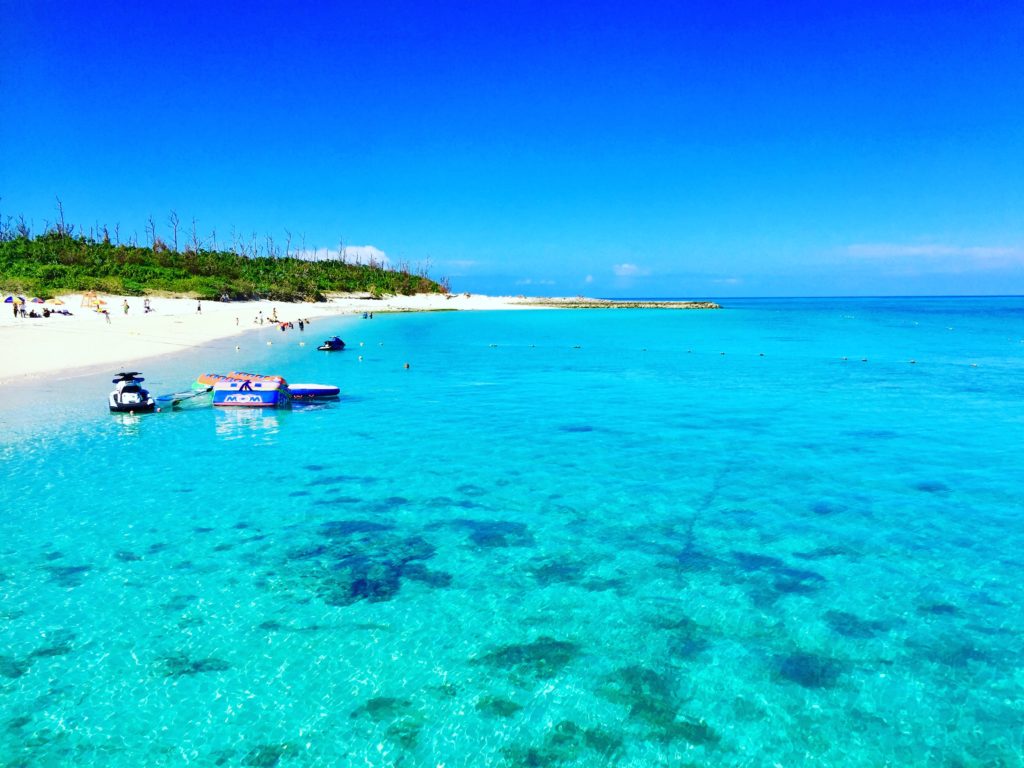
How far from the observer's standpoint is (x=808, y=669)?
9.09m

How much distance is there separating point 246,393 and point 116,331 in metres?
34.8

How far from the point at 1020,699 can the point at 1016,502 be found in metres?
10.4

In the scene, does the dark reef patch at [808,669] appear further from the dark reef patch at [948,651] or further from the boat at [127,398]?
the boat at [127,398]

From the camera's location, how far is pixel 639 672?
8.98 meters

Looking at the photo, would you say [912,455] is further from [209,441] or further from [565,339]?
[565,339]

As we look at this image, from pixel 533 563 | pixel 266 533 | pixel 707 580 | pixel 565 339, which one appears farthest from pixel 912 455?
pixel 565 339

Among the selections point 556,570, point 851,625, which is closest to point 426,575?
point 556,570

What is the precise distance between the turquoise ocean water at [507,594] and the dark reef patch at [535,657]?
5cm

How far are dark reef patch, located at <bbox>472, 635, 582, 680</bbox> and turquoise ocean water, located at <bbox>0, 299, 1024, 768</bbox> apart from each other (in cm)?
5

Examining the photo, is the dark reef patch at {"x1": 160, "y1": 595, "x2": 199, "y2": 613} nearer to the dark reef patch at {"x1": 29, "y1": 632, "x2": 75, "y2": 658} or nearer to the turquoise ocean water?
the turquoise ocean water

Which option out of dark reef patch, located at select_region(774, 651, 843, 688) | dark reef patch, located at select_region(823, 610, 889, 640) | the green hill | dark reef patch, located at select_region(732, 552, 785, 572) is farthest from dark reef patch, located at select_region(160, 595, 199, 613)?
the green hill

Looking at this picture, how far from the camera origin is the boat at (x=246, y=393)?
2861 cm

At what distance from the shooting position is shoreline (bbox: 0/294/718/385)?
38688 millimetres

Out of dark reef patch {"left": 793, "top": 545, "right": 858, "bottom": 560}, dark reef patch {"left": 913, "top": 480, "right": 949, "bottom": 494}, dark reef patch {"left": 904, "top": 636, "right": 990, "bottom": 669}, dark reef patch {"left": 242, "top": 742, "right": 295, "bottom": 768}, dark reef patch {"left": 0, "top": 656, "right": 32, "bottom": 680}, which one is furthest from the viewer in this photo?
dark reef patch {"left": 913, "top": 480, "right": 949, "bottom": 494}
